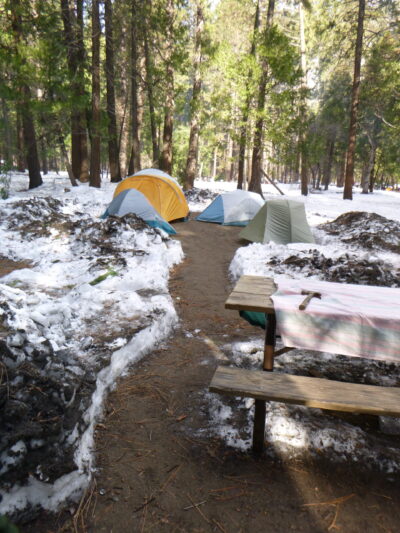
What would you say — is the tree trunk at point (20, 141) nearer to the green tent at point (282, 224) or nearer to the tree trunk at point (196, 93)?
the tree trunk at point (196, 93)

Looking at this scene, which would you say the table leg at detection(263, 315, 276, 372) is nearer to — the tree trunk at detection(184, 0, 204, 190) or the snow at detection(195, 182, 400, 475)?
the snow at detection(195, 182, 400, 475)

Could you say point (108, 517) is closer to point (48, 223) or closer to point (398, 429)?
point (398, 429)

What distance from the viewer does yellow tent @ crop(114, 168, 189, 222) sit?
38.6 ft

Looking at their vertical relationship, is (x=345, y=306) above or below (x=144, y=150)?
below

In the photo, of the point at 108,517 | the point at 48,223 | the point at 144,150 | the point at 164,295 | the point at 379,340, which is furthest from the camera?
the point at 144,150

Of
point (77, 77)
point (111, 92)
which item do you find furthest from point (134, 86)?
point (77, 77)

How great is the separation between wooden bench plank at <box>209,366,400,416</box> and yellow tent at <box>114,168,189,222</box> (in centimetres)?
961

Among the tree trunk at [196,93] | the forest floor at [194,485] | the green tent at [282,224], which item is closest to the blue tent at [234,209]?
the green tent at [282,224]

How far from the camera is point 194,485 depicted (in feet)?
8.31

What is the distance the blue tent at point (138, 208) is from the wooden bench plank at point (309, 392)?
8.50 m

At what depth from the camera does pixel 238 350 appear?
444 cm

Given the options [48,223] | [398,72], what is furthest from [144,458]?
[398,72]

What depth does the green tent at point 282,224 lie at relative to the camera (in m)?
10.2

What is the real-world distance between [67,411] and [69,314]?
214 cm
